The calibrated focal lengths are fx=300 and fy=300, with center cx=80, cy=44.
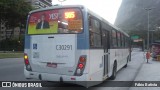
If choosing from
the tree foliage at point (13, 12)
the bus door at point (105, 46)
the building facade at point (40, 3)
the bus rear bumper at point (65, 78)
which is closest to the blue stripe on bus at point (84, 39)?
the bus rear bumper at point (65, 78)

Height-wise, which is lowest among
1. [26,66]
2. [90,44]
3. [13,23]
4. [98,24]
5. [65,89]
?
[65,89]

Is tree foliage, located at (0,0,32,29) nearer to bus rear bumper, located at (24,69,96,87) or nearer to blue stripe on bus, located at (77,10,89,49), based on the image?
bus rear bumper, located at (24,69,96,87)

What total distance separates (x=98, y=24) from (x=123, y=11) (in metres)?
172

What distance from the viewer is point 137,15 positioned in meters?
156

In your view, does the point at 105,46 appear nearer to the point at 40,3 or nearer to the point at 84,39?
the point at 84,39

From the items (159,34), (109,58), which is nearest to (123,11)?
(159,34)

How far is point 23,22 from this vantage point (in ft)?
239

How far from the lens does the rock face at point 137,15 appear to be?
135988 millimetres

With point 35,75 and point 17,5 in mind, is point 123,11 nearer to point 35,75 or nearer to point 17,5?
Result: point 17,5

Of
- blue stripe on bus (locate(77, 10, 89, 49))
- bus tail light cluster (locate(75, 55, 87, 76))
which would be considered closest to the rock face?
blue stripe on bus (locate(77, 10, 89, 49))

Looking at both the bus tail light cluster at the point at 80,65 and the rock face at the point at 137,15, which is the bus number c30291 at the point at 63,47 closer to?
the bus tail light cluster at the point at 80,65

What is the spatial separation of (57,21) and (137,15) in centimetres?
15012

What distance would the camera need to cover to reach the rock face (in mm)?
135988

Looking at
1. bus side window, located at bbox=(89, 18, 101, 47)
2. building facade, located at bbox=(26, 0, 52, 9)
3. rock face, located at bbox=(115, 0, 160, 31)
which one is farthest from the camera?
rock face, located at bbox=(115, 0, 160, 31)
